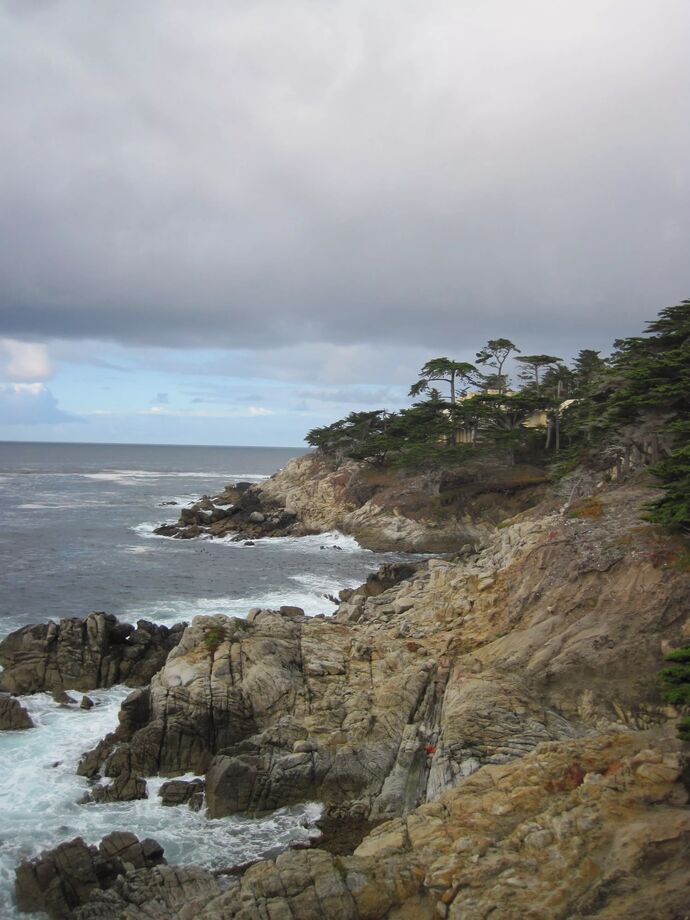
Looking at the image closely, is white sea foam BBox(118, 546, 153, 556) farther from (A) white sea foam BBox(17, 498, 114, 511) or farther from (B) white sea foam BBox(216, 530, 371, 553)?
(A) white sea foam BBox(17, 498, 114, 511)

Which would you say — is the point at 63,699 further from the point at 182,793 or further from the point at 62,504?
the point at 62,504

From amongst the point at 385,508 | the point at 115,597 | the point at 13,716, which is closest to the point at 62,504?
the point at 385,508

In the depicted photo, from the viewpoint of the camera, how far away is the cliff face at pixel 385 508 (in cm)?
4950

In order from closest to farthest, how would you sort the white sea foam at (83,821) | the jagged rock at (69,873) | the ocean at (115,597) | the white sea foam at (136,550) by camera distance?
the jagged rock at (69,873), the white sea foam at (83,821), the ocean at (115,597), the white sea foam at (136,550)

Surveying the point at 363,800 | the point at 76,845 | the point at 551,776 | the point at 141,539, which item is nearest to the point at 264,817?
the point at 363,800

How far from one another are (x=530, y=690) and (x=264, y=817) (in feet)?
24.5

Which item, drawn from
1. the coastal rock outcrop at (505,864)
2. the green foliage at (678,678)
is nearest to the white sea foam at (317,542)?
the green foliage at (678,678)

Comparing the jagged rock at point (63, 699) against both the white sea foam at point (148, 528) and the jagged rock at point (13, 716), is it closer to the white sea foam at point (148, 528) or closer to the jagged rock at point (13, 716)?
the jagged rock at point (13, 716)

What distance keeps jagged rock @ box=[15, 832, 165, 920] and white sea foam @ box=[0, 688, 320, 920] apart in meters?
0.45

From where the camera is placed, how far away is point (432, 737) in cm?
1686

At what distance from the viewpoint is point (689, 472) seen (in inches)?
800

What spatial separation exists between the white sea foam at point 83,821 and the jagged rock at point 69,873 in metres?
0.45

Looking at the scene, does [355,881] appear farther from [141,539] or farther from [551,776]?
[141,539]

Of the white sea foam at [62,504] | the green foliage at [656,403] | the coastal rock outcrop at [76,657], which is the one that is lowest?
the coastal rock outcrop at [76,657]
